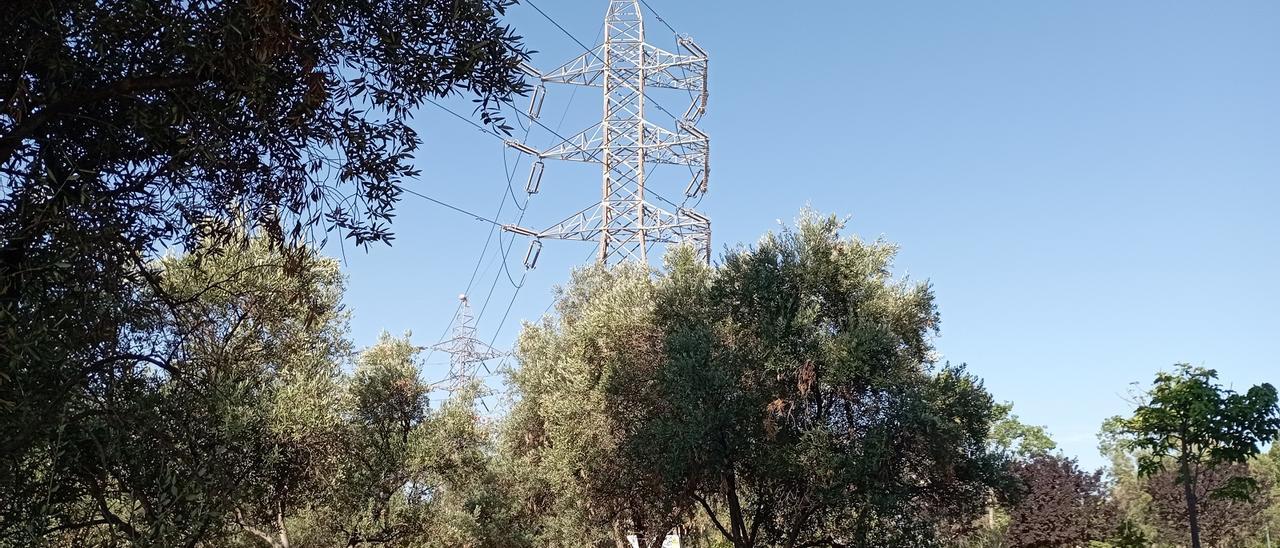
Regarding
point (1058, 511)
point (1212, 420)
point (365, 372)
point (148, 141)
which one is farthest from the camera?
point (1058, 511)

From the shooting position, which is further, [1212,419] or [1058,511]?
[1058,511]

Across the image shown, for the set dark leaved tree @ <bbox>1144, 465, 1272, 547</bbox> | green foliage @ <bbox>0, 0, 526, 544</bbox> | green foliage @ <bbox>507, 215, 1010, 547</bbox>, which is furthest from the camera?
dark leaved tree @ <bbox>1144, 465, 1272, 547</bbox>

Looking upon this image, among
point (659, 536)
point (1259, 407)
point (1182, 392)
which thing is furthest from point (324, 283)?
point (1259, 407)

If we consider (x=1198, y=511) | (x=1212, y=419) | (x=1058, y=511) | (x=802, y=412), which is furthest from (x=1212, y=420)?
(x=1198, y=511)

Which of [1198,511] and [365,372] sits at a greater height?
[365,372]

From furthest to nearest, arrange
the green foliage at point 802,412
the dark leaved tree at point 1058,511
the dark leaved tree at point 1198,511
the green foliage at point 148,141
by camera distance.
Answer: the dark leaved tree at point 1198,511, the dark leaved tree at point 1058,511, the green foliage at point 802,412, the green foliage at point 148,141

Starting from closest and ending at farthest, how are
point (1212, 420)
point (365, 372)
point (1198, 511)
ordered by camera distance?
1. point (1212, 420)
2. point (365, 372)
3. point (1198, 511)

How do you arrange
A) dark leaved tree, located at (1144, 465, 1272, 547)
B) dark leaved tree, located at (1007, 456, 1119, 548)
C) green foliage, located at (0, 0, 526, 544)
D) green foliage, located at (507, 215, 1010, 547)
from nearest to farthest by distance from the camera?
green foliage, located at (0, 0, 526, 544) → green foliage, located at (507, 215, 1010, 547) → dark leaved tree, located at (1007, 456, 1119, 548) → dark leaved tree, located at (1144, 465, 1272, 547)

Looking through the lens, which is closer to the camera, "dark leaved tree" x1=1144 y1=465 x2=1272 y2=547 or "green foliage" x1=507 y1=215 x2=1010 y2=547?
"green foliage" x1=507 y1=215 x2=1010 y2=547

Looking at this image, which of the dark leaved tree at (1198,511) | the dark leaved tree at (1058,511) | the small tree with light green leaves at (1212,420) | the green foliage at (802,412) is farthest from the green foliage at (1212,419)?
the dark leaved tree at (1198,511)

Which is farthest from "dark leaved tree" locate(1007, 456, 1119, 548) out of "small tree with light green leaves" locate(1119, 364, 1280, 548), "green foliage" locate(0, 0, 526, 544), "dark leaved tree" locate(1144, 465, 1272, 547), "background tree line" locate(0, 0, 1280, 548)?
"green foliage" locate(0, 0, 526, 544)

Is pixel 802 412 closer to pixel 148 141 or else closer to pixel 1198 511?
pixel 148 141

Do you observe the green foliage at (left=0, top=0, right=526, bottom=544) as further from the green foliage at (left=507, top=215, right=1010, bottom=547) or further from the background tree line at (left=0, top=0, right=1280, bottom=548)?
the green foliage at (left=507, top=215, right=1010, bottom=547)

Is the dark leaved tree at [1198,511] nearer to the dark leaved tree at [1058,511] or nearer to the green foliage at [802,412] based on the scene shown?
the dark leaved tree at [1058,511]
